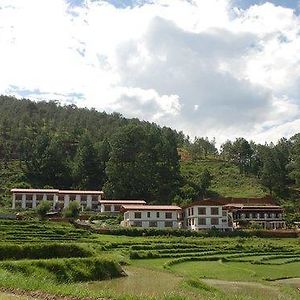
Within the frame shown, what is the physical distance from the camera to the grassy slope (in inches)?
4594

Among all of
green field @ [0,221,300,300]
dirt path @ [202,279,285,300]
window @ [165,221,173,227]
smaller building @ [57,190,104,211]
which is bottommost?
dirt path @ [202,279,285,300]

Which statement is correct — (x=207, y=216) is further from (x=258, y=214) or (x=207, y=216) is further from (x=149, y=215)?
(x=258, y=214)

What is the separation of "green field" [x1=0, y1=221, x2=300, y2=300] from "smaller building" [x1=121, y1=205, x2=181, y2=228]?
15.4 m

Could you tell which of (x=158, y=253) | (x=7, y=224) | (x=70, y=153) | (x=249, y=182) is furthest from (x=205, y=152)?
(x=158, y=253)

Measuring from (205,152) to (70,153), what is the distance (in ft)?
164

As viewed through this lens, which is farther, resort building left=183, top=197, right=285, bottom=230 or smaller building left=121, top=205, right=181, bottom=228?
resort building left=183, top=197, right=285, bottom=230

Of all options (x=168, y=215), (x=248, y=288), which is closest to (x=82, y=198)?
(x=168, y=215)

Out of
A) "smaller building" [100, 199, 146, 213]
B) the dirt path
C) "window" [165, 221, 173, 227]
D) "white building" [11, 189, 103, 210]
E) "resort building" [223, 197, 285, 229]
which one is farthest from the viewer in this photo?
"white building" [11, 189, 103, 210]

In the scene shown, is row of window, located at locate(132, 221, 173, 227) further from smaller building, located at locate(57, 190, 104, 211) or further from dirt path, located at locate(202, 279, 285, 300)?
dirt path, located at locate(202, 279, 285, 300)

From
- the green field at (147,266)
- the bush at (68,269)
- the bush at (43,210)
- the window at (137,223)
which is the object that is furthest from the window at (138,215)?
the bush at (68,269)

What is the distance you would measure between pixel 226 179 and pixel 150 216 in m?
50.2

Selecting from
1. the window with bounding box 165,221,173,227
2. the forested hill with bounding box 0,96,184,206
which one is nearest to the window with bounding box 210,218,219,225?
the window with bounding box 165,221,173,227

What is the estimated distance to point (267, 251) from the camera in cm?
5866

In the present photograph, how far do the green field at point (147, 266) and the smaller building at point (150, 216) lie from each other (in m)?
15.4
